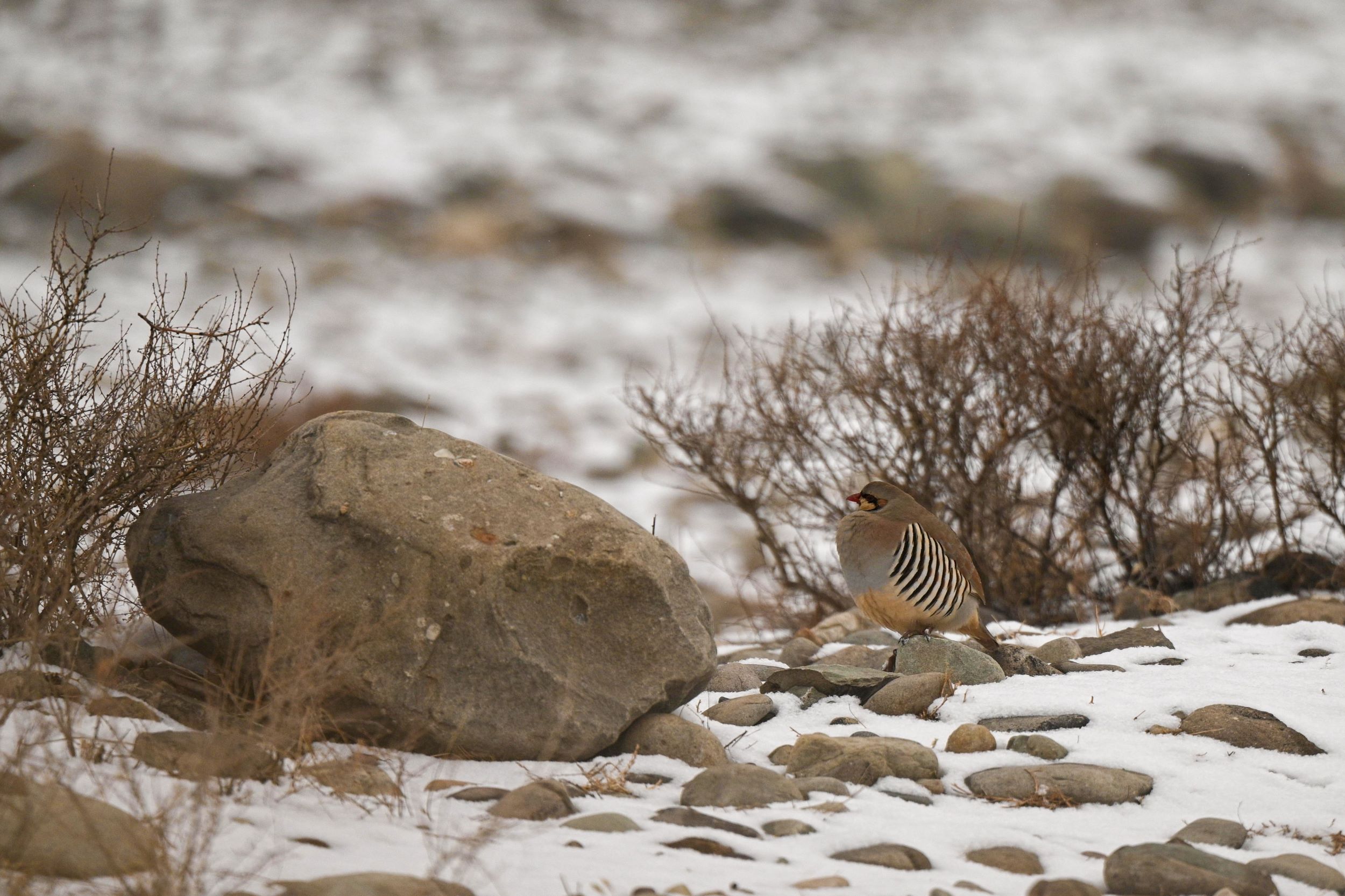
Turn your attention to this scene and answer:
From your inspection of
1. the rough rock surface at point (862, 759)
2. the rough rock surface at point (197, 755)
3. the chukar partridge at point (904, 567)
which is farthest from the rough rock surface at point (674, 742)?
the chukar partridge at point (904, 567)

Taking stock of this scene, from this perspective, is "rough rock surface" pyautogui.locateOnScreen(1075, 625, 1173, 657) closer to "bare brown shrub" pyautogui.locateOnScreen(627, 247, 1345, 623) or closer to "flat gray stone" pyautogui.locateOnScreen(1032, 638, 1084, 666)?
"flat gray stone" pyautogui.locateOnScreen(1032, 638, 1084, 666)

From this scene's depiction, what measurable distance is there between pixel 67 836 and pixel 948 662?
3800mm

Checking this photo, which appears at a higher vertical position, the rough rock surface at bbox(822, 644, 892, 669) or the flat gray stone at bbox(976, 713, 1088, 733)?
the rough rock surface at bbox(822, 644, 892, 669)

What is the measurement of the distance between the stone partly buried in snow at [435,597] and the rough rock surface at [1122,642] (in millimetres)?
2563

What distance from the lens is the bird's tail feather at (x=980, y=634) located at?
5895 mm

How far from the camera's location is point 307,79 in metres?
38.8

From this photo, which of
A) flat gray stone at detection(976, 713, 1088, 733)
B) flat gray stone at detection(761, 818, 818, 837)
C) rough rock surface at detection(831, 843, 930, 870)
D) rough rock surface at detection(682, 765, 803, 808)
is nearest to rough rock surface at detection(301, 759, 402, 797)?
rough rock surface at detection(682, 765, 803, 808)

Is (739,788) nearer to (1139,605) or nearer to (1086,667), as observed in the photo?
(1086,667)

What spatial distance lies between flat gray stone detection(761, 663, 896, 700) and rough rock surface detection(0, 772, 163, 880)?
304 cm

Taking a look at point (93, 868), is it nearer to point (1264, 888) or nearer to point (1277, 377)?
point (1264, 888)

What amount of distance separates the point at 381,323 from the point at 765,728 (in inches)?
931

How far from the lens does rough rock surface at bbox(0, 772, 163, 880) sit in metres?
2.70

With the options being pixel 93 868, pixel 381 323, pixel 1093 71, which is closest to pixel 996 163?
pixel 1093 71

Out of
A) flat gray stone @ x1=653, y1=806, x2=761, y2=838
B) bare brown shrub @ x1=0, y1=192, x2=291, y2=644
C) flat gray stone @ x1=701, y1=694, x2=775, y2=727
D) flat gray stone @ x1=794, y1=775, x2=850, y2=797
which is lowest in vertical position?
flat gray stone @ x1=653, y1=806, x2=761, y2=838
